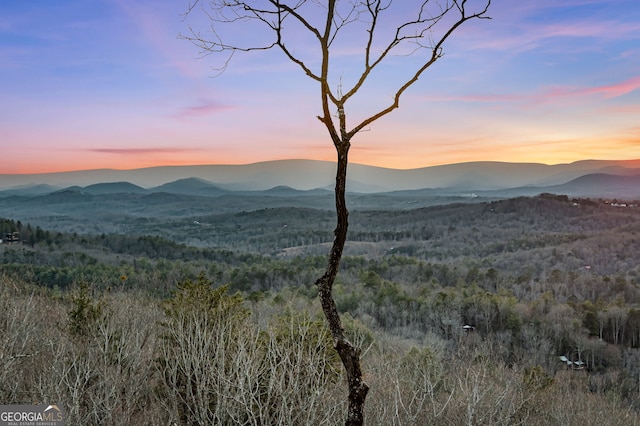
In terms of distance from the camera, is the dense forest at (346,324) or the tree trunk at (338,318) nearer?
the tree trunk at (338,318)

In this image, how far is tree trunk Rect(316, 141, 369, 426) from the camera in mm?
4867

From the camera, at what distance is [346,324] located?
22984 millimetres

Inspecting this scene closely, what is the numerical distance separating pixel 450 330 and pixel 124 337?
159 ft

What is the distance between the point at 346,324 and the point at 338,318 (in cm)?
1849

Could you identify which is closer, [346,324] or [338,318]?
[338,318]

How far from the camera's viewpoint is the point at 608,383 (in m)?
38.8

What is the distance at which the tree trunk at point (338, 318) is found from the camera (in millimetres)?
4867

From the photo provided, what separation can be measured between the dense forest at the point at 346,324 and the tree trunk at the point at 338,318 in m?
2.17

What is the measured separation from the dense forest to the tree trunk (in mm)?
2175

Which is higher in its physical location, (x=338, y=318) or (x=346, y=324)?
(x=338, y=318)

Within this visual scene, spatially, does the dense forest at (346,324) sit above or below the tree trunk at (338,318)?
below

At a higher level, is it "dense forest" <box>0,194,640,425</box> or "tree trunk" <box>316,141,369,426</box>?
"tree trunk" <box>316,141,369,426</box>

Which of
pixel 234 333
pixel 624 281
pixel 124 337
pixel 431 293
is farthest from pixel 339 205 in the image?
pixel 624 281

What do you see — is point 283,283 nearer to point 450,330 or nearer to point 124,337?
point 450,330
